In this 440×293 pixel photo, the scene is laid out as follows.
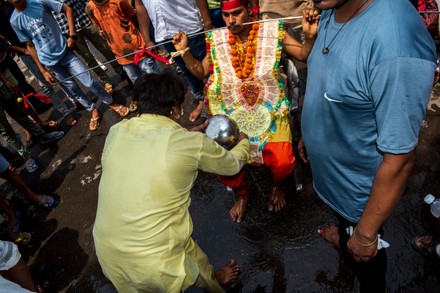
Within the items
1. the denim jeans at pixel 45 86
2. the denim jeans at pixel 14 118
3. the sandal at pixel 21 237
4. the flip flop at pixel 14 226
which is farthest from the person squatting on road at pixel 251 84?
the denim jeans at pixel 45 86

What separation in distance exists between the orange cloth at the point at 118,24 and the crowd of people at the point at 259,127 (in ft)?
Result: 0.06

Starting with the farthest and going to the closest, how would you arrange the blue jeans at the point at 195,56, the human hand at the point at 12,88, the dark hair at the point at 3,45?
1. the dark hair at the point at 3,45
2. the human hand at the point at 12,88
3. the blue jeans at the point at 195,56

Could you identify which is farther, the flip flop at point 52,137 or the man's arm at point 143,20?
the flip flop at point 52,137

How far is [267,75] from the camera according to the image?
2.94m

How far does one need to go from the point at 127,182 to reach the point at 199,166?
457 mm

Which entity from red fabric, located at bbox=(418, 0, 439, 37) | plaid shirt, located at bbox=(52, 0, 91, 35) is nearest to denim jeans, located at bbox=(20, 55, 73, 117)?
plaid shirt, located at bbox=(52, 0, 91, 35)

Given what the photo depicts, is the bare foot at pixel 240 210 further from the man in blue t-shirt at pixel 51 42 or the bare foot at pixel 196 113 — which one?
the man in blue t-shirt at pixel 51 42

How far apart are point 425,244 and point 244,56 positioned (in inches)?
88.4

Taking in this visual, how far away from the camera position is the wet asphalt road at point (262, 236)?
257 cm

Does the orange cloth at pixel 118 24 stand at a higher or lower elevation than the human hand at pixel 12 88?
higher

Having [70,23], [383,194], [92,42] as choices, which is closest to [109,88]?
[92,42]

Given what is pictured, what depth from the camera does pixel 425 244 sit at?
245cm

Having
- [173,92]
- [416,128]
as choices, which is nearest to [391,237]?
[416,128]

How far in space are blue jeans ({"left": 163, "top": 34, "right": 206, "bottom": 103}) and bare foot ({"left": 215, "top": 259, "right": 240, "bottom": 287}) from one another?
238 cm
